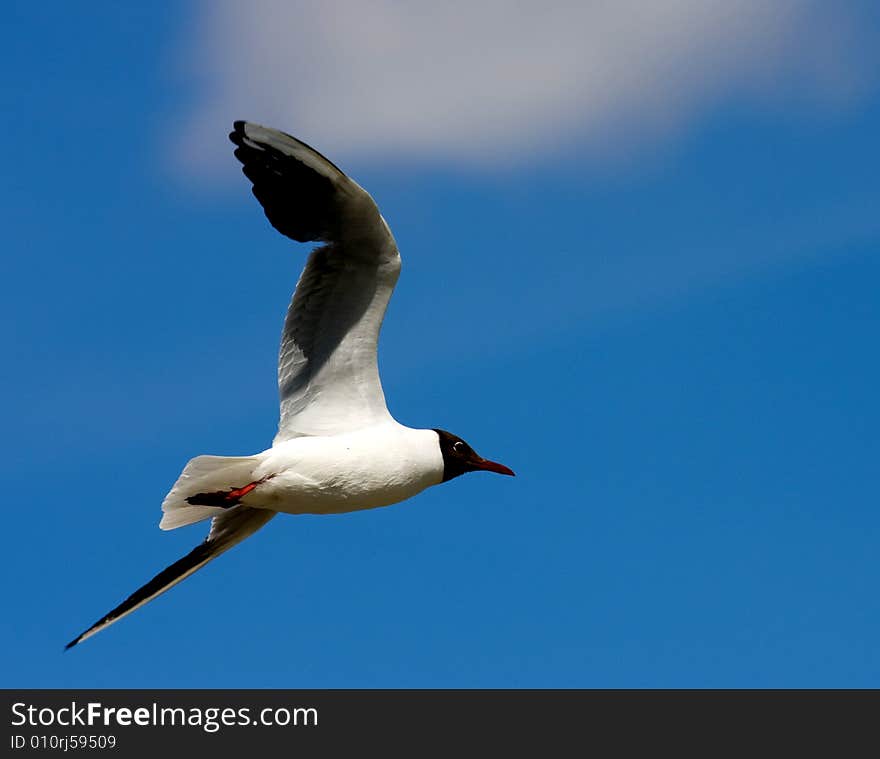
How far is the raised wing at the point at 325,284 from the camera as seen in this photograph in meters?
12.0

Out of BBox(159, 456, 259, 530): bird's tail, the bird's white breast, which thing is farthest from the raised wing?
BBox(159, 456, 259, 530): bird's tail

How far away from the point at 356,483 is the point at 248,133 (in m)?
2.57

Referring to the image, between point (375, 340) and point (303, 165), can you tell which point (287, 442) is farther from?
point (303, 165)

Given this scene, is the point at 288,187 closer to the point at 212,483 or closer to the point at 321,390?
the point at 321,390

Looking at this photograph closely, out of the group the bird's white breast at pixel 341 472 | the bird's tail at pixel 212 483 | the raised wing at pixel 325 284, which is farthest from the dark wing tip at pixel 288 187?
the bird's tail at pixel 212 483

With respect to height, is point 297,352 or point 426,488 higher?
point 297,352

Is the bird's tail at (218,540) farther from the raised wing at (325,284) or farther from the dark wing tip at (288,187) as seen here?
the dark wing tip at (288,187)

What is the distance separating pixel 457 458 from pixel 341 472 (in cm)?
122

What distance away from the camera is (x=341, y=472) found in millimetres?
12281

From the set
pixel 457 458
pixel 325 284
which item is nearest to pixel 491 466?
pixel 457 458

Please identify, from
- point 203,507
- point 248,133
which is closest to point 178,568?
point 203,507

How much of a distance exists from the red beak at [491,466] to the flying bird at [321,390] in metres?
0.48

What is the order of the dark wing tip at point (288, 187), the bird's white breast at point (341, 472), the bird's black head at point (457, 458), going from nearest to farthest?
the dark wing tip at point (288, 187) < the bird's white breast at point (341, 472) < the bird's black head at point (457, 458)

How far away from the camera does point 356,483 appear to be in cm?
1232
